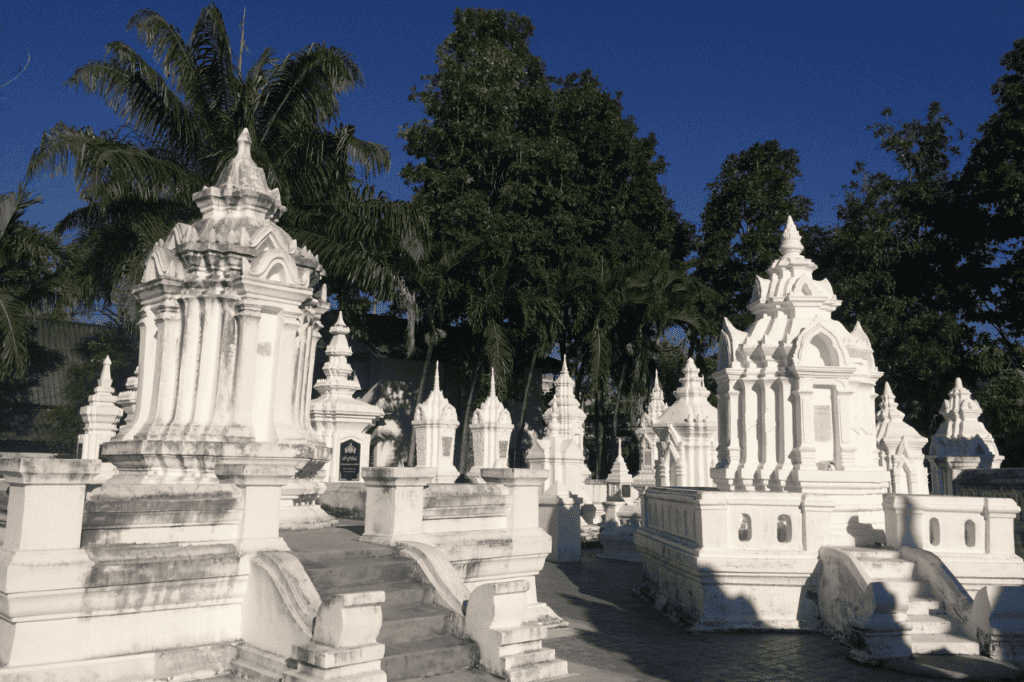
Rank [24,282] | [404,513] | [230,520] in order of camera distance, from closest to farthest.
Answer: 1. [230,520]
2. [404,513]
3. [24,282]

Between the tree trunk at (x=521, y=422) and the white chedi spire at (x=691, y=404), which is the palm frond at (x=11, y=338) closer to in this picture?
the tree trunk at (x=521, y=422)

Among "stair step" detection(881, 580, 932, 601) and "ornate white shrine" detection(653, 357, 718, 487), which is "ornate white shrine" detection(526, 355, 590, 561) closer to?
"ornate white shrine" detection(653, 357, 718, 487)

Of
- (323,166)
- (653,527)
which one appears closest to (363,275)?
(323,166)

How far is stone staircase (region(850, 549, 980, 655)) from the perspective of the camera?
8.67 meters

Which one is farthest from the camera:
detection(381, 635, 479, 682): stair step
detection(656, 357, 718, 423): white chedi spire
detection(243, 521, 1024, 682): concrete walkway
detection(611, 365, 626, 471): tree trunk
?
detection(611, 365, 626, 471): tree trunk

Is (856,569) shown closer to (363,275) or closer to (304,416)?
(304,416)

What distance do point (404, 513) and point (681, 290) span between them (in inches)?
886

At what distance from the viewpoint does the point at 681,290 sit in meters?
29.5

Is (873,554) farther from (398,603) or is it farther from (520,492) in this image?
(398,603)

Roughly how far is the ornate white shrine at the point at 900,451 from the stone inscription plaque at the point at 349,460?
1308 centimetres

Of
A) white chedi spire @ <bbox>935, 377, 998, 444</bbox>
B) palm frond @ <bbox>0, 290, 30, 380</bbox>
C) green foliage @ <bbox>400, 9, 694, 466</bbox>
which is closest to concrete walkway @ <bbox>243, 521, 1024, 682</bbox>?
white chedi spire @ <bbox>935, 377, 998, 444</bbox>

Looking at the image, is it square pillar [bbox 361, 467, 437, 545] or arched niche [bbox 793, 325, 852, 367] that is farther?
arched niche [bbox 793, 325, 852, 367]

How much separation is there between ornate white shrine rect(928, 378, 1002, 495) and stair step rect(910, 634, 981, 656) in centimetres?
1262

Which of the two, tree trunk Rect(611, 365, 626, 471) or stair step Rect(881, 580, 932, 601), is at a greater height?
tree trunk Rect(611, 365, 626, 471)
